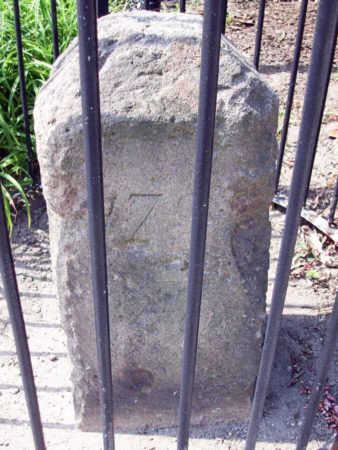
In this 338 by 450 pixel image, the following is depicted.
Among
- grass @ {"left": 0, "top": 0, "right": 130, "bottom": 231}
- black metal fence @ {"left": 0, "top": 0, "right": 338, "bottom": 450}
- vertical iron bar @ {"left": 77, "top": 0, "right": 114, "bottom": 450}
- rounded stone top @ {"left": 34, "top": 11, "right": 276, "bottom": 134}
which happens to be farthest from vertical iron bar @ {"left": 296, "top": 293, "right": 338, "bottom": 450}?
grass @ {"left": 0, "top": 0, "right": 130, "bottom": 231}

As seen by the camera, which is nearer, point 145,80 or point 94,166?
point 94,166

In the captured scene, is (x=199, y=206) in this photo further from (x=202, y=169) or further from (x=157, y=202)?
(x=157, y=202)

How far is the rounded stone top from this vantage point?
5.34ft

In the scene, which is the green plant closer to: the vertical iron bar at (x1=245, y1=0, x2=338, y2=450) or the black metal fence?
the black metal fence

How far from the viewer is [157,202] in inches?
69.3

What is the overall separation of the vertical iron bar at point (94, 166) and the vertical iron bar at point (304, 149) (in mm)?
283

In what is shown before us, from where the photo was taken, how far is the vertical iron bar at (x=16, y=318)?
1.07 m

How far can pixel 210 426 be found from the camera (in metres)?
2.23

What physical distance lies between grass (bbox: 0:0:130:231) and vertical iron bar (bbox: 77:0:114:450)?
1925mm

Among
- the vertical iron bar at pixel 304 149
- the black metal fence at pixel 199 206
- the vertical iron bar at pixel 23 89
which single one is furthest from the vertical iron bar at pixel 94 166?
the vertical iron bar at pixel 23 89

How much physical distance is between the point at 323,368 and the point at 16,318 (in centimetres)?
56

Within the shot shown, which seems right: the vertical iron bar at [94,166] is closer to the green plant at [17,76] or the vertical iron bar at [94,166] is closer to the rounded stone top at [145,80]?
the rounded stone top at [145,80]

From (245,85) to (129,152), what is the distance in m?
0.34

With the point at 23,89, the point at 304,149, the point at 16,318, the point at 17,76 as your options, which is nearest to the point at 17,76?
the point at 17,76
